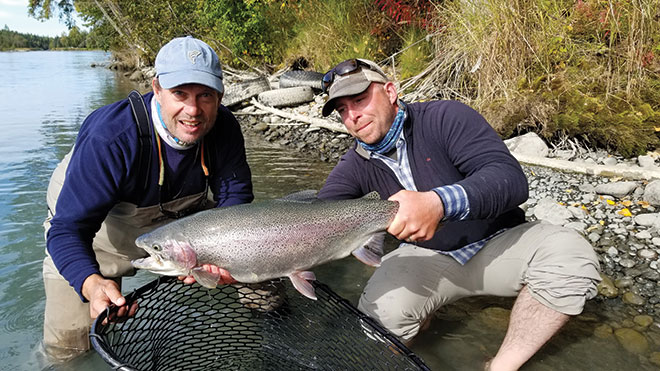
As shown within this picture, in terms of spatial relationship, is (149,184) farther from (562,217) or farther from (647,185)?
(647,185)

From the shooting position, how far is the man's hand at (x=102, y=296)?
2238 millimetres

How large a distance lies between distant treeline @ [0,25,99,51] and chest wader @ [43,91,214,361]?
101 metres

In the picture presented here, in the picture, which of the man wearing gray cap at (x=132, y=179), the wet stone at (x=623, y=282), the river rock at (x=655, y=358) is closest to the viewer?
the man wearing gray cap at (x=132, y=179)

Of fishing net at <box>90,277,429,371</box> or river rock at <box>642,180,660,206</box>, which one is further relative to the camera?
river rock at <box>642,180,660,206</box>

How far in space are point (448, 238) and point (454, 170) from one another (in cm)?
45

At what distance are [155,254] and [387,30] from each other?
969 centimetres

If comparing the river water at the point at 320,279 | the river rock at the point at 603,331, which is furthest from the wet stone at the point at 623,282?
the river rock at the point at 603,331

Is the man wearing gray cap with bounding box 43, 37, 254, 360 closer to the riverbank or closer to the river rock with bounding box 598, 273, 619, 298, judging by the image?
the riverbank

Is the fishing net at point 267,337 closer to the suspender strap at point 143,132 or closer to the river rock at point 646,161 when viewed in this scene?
the suspender strap at point 143,132

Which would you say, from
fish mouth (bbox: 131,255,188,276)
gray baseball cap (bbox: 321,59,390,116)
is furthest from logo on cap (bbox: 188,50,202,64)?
Result: fish mouth (bbox: 131,255,188,276)

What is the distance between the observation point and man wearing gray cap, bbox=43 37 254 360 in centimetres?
253

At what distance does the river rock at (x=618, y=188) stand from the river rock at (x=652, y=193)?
0.15 m

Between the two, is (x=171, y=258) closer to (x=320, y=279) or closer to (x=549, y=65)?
(x=320, y=279)

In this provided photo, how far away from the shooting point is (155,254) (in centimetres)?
245
